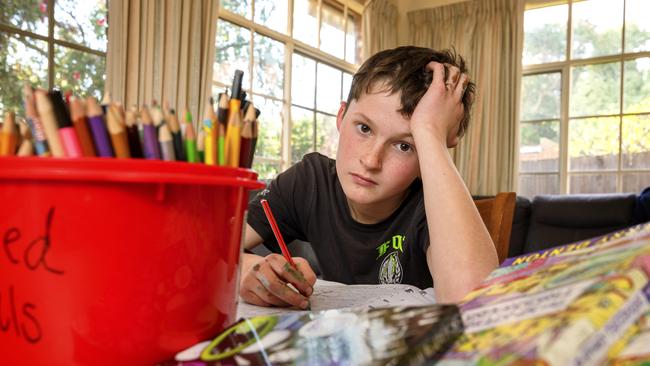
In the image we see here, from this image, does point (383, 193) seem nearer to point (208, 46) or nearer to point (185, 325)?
point (185, 325)

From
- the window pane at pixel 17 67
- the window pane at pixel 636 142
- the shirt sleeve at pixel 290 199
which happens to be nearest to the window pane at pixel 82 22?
the window pane at pixel 17 67

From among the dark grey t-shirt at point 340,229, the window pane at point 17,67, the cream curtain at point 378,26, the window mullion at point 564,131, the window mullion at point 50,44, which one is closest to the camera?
the dark grey t-shirt at point 340,229

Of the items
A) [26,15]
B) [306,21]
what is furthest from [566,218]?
[26,15]

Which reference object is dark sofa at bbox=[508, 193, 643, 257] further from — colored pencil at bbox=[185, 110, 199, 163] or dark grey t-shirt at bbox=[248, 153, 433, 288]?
colored pencil at bbox=[185, 110, 199, 163]

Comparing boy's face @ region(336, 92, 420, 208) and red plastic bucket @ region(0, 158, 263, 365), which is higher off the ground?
boy's face @ region(336, 92, 420, 208)

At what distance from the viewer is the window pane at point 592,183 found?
13.4ft

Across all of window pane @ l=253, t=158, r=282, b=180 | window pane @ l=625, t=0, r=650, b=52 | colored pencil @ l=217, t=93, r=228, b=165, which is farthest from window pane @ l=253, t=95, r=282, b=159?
colored pencil @ l=217, t=93, r=228, b=165

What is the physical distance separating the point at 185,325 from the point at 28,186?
0.13 metres

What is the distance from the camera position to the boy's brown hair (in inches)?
33.1

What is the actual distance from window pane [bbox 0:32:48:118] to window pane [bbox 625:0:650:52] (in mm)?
4198

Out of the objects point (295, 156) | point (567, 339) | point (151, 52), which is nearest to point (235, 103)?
point (567, 339)

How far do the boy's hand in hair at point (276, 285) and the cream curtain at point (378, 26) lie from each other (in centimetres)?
400

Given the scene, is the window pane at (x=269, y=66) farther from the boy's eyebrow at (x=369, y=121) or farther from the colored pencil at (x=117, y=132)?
the colored pencil at (x=117, y=132)

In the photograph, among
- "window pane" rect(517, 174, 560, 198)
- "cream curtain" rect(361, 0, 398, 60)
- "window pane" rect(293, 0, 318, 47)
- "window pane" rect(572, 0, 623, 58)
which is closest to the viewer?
"window pane" rect(293, 0, 318, 47)
